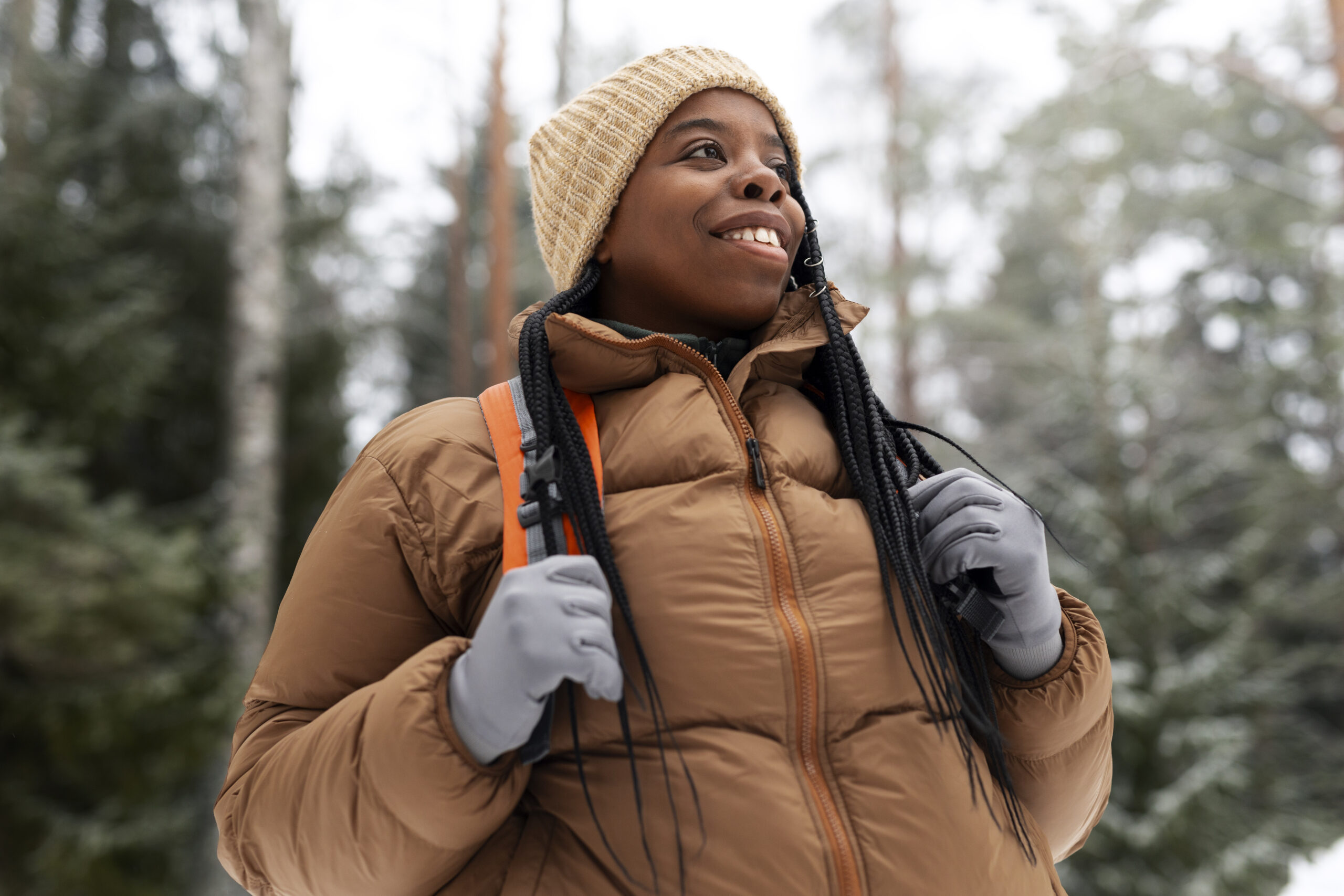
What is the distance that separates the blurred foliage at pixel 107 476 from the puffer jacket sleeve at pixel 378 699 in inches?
182

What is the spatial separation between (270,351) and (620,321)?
6.32 metres

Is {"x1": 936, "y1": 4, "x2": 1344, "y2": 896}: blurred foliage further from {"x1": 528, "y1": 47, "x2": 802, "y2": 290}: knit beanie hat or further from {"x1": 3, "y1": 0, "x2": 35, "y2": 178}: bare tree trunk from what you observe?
{"x1": 3, "y1": 0, "x2": 35, "y2": 178}: bare tree trunk

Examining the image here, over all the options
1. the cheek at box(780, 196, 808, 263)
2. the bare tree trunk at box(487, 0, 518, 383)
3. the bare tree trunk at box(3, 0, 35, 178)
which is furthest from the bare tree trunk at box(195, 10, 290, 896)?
the cheek at box(780, 196, 808, 263)

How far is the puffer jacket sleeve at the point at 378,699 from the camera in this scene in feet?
3.63

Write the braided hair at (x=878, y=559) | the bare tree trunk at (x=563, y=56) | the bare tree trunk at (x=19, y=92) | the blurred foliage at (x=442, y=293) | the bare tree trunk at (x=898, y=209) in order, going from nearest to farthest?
1. the braided hair at (x=878, y=559)
2. the bare tree trunk at (x=19, y=92)
3. the bare tree trunk at (x=563, y=56)
4. the bare tree trunk at (x=898, y=209)
5. the blurred foliage at (x=442, y=293)

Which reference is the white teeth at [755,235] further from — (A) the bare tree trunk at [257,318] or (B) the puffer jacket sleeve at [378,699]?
(A) the bare tree trunk at [257,318]

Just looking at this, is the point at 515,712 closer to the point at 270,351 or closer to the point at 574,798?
the point at 574,798

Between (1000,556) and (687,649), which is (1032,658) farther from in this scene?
(687,649)

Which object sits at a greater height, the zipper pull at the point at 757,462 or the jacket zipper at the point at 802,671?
the zipper pull at the point at 757,462

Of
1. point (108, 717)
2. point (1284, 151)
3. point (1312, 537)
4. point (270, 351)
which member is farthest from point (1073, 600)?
point (1284, 151)

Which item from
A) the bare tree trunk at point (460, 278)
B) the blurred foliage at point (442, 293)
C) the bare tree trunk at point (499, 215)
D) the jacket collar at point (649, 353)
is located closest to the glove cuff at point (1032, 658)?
the jacket collar at point (649, 353)

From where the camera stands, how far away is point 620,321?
163 cm

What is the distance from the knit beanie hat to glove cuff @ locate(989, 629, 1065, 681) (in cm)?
96

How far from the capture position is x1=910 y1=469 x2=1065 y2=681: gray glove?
1.28m
